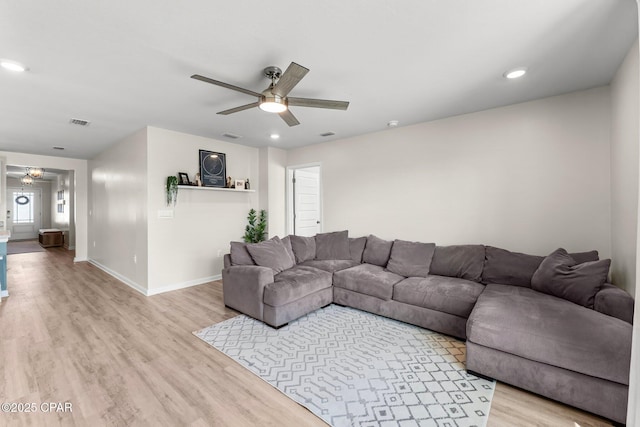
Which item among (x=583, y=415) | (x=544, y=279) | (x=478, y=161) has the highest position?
(x=478, y=161)

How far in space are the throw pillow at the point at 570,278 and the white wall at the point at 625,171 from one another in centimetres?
21

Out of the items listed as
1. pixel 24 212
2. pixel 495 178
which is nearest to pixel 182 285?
pixel 495 178

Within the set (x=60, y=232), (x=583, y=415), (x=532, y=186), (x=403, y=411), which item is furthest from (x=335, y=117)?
(x=60, y=232)

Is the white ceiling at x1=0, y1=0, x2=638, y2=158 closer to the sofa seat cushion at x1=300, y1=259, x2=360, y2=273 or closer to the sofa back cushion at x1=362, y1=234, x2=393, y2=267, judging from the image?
the sofa back cushion at x1=362, y1=234, x2=393, y2=267

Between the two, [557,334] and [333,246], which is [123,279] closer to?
[333,246]

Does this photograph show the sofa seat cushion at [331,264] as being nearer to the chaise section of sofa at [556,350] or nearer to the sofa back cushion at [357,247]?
the sofa back cushion at [357,247]

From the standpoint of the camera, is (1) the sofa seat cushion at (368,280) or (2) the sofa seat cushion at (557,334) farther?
(1) the sofa seat cushion at (368,280)

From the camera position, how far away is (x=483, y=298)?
8.09ft

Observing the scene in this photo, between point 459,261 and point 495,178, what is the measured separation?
45.8 inches

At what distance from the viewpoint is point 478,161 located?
3551 mm

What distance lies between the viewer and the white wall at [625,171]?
2117 mm

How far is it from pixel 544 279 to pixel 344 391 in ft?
7.21

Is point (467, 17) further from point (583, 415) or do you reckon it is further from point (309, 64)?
point (583, 415)

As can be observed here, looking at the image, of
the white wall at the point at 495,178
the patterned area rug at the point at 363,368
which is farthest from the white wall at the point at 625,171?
the patterned area rug at the point at 363,368
